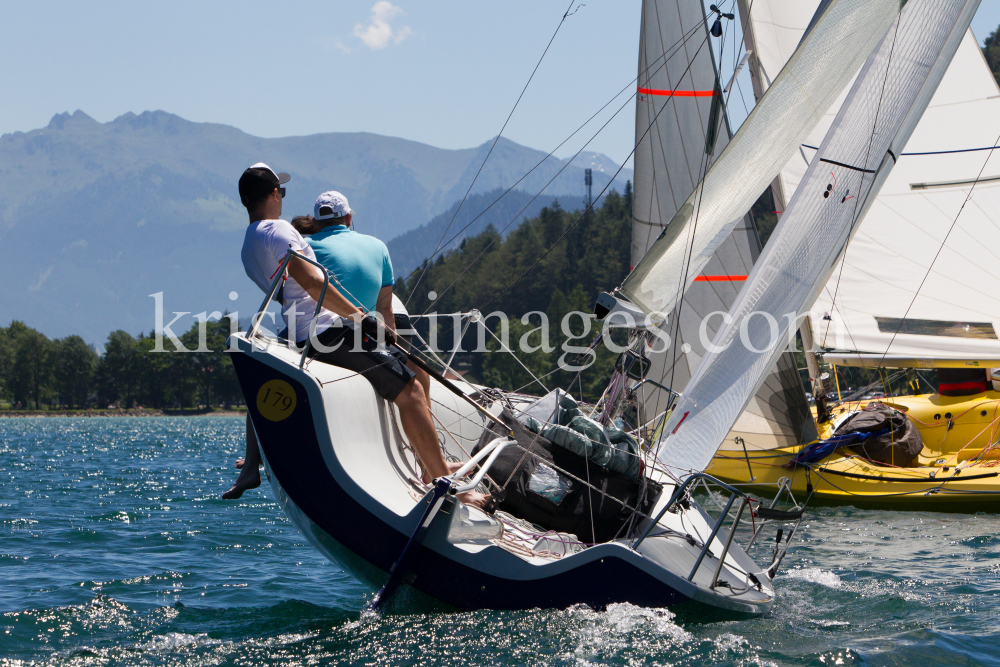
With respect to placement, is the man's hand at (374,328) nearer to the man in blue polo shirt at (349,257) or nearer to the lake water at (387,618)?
the man in blue polo shirt at (349,257)

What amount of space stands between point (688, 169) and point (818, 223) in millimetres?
6766

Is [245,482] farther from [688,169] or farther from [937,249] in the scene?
[937,249]

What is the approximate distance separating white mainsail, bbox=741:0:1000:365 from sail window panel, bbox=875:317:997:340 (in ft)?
0.04

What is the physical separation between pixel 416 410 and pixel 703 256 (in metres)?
2.47

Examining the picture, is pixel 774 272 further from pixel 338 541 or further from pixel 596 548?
pixel 338 541

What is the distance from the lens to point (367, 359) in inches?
187

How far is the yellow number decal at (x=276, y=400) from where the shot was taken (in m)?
4.27

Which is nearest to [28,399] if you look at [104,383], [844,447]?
[104,383]

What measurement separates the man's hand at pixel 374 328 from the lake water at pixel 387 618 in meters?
1.44

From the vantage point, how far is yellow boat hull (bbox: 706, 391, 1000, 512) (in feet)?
31.9

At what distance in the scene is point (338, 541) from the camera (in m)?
4.42

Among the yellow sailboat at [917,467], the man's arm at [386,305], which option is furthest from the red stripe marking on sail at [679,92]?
the man's arm at [386,305]

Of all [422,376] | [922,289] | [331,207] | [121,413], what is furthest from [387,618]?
[121,413]

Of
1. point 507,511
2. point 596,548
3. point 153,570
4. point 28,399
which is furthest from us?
point 28,399
